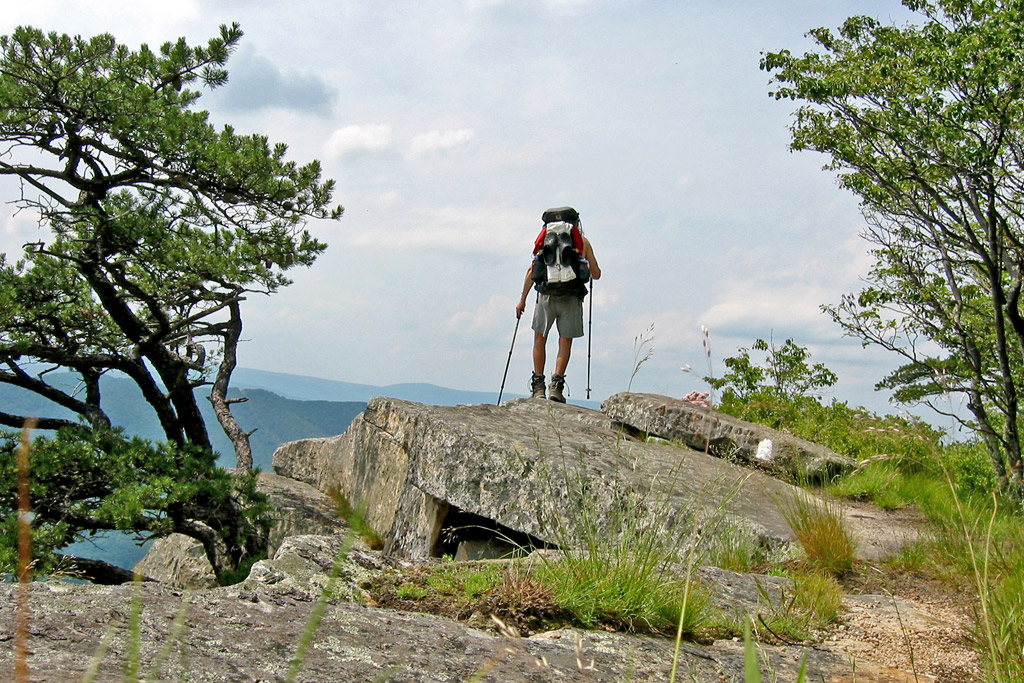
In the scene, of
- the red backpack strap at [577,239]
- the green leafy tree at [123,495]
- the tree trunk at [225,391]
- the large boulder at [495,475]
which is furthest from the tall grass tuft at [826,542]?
the tree trunk at [225,391]

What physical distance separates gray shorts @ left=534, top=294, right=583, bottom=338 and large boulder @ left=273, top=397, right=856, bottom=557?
140 centimetres

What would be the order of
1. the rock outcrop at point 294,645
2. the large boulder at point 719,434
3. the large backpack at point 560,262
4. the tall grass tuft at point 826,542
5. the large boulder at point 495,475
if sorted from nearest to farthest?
the rock outcrop at point 294,645, the tall grass tuft at point 826,542, the large boulder at point 495,475, the large boulder at point 719,434, the large backpack at point 560,262

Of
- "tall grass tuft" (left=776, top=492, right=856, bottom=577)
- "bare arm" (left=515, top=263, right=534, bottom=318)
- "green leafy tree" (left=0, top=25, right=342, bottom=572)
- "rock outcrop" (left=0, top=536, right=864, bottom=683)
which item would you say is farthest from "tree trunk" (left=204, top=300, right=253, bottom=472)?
"rock outcrop" (left=0, top=536, right=864, bottom=683)

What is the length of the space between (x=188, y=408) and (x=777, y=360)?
1762 centimetres

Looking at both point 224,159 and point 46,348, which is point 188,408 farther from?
point 224,159

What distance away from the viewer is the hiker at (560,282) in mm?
10203

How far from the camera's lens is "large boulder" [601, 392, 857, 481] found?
28.1 feet

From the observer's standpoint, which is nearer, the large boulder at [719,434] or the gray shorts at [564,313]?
the large boulder at [719,434]

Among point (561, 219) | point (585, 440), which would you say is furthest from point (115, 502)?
point (561, 219)

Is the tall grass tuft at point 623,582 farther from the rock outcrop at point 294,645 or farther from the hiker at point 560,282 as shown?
the hiker at point 560,282

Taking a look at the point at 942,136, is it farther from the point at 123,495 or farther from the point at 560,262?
the point at 123,495

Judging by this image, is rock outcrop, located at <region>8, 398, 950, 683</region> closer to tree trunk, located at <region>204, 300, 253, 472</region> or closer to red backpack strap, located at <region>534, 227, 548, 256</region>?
red backpack strap, located at <region>534, 227, 548, 256</region>

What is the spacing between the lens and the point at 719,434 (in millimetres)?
9438

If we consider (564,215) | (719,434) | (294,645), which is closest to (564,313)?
→ (564,215)
